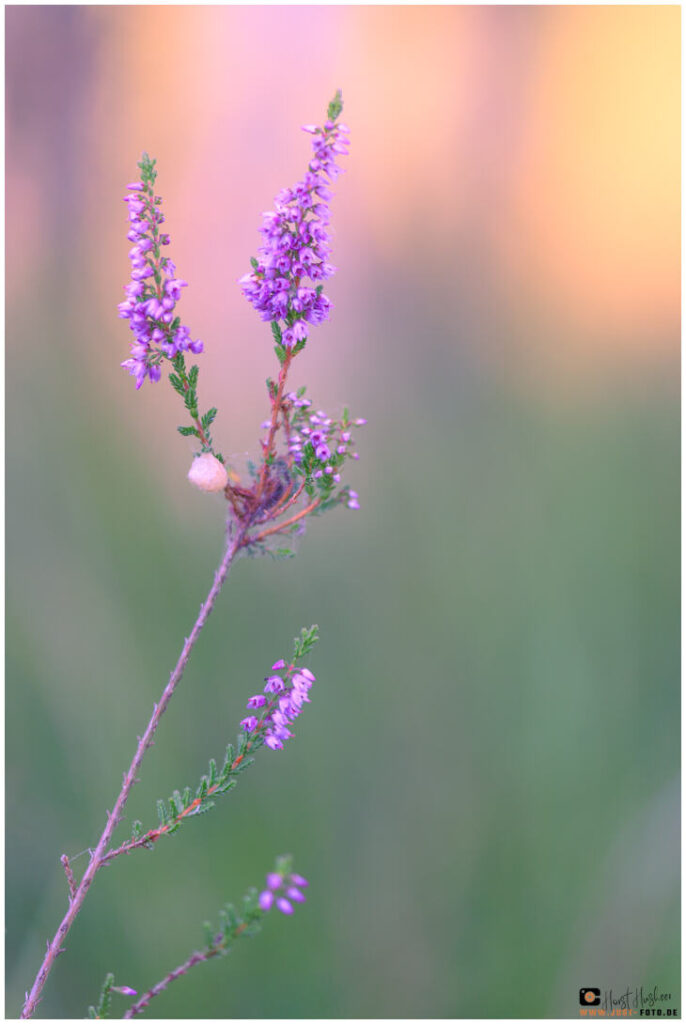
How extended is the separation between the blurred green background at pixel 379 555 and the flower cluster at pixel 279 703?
7.94 feet

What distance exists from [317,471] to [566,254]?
3985mm

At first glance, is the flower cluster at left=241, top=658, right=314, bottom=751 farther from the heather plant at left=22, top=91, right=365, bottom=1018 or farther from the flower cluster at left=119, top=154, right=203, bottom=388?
the flower cluster at left=119, top=154, right=203, bottom=388

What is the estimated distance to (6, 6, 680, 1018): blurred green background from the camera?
3.52 m

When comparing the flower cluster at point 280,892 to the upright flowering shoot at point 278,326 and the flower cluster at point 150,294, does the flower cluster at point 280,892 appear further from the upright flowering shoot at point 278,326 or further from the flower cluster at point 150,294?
the flower cluster at point 150,294

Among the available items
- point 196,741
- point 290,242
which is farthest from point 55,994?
point 290,242

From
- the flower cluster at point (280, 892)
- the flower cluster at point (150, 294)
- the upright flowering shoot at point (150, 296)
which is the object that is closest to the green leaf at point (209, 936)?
the flower cluster at point (280, 892)

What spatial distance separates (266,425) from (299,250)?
368 millimetres

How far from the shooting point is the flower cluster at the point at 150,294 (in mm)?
1422

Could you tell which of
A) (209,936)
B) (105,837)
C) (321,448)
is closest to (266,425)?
(321,448)

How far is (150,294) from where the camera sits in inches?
57.4

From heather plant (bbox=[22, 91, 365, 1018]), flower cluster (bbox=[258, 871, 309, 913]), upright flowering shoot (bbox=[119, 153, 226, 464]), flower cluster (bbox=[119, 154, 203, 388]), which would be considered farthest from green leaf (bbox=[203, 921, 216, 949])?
flower cluster (bbox=[119, 154, 203, 388])

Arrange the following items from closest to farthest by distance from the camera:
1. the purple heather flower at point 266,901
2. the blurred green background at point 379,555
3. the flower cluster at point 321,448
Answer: the purple heather flower at point 266,901 < the flower cluster at point 321,448 < the blurred green background at point 379,555

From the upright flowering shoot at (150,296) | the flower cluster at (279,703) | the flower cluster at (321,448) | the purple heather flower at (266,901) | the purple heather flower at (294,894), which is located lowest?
the purple heather flower at (266,901)

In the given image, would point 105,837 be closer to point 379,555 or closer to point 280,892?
point 280,892
